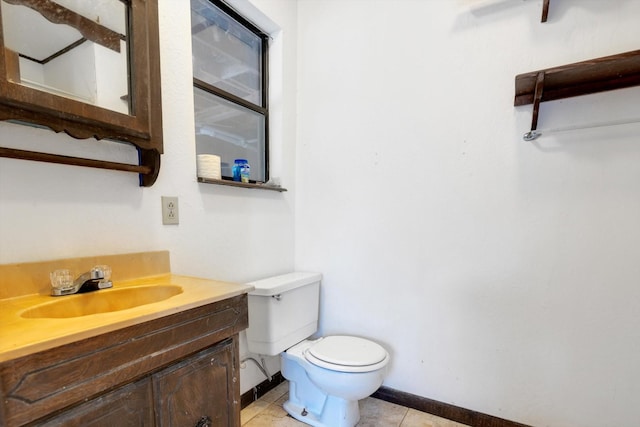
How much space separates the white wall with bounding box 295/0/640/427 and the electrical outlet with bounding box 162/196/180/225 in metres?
0.84

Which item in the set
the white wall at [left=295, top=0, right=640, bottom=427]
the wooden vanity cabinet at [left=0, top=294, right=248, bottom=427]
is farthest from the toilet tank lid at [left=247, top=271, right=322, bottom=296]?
the wooden vanity cabinet at [left=0, top=294, right=248, bottom=427]

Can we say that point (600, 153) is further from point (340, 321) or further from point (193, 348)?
point (193, 348)

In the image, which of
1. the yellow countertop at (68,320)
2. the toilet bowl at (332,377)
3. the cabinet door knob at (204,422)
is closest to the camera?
the yellow countertop at (68,320)

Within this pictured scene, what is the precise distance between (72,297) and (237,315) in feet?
1.54

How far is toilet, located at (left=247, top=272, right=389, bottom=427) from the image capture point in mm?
1317

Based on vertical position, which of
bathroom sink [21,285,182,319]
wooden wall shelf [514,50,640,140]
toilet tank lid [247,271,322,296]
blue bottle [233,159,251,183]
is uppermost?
wooden wall shelf [514,50,640,140]

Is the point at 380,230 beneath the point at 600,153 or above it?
beneath

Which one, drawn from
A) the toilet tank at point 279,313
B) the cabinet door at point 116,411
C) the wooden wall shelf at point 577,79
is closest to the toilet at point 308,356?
the toilet tank at point 279,313

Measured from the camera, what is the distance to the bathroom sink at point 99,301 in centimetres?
80

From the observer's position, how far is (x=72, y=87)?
34.9 inches

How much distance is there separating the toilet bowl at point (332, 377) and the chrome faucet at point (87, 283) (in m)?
0.92

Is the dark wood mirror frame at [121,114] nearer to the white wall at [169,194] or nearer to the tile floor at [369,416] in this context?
the white wall at [169,194]

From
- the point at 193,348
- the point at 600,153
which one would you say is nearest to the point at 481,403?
the point at 600,153

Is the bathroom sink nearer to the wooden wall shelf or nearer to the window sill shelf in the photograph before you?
the window sill shelf
